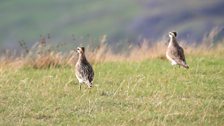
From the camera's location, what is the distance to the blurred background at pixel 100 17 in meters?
143

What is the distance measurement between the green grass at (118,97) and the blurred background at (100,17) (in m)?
109

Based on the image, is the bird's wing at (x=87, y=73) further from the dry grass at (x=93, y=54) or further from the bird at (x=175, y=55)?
the dry grass at (x=93, y=54)

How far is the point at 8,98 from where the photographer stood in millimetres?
15945

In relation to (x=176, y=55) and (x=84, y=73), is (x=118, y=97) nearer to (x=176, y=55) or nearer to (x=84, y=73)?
(x=84, y=73)

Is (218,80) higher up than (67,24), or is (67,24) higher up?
(67,24)

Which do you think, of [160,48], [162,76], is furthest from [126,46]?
[162,76]

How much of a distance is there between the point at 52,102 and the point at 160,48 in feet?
30.7

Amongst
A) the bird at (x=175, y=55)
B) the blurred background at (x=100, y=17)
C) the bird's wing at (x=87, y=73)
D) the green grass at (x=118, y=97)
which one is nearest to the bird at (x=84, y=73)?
the bird's wing at (x=87, y=73)

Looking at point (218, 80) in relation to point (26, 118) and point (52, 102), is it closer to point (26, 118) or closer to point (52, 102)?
point (52, 102)

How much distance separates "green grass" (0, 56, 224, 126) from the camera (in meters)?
14.1

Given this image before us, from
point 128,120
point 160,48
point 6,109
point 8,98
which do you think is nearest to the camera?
point 128,120

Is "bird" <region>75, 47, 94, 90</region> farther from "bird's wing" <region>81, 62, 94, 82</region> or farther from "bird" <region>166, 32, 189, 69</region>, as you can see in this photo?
"bird" <region>166, 32, 189, 69</region>

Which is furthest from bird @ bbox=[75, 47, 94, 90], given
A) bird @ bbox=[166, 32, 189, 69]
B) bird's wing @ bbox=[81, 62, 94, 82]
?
bird @ bbox=[166, 32, 189, 69]

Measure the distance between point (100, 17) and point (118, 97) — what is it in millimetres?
160284
